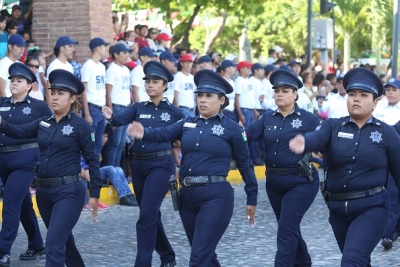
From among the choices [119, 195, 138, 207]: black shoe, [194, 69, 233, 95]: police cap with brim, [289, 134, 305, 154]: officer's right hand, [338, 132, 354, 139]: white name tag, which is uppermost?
[194, 69, 233, 95]: police cap with brim

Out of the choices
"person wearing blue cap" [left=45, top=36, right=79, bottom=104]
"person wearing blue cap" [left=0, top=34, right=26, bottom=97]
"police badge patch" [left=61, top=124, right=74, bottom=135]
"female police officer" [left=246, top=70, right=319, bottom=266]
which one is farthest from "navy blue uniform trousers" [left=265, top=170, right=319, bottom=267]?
"person wearing blue cap" [left=45, top=36, right=79, bottom=104]

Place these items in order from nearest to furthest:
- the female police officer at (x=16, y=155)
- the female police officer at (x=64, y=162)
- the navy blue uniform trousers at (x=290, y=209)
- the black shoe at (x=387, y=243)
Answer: the female police officer at (x=64, y=162)
the navy blue uniform trousers at (x=290, y=209)
the female police officer at (x=16, y=155)
the black shoe at (x=387, y=243)

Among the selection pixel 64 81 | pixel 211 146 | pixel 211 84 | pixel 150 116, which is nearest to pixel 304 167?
pixel 211 146

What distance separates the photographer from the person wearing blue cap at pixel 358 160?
698cm

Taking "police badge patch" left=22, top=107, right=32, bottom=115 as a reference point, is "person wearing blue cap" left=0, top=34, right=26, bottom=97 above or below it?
above

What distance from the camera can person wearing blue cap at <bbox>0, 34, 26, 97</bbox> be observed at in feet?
40.5

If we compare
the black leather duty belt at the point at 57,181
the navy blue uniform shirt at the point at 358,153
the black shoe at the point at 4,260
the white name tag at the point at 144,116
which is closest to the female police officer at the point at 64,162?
the black leather duty belt at the point at 57,181

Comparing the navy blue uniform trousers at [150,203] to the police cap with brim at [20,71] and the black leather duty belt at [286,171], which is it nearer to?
the black leather duty belt at [286,171]

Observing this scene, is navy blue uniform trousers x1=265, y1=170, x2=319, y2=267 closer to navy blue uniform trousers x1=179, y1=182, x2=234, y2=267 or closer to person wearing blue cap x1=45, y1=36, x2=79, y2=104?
navy blue uniform trousers x1=179, y1=182, x2=234, y2=267

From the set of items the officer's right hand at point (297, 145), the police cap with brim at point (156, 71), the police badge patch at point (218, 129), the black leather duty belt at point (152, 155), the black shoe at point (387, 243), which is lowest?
the black shoe at point (387, 243)

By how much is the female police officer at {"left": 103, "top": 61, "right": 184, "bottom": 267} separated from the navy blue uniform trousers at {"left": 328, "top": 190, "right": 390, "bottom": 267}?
86.5 inches

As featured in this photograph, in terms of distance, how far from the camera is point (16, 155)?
9375 mm

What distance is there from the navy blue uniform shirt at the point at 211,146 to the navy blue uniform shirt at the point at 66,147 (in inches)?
20.9

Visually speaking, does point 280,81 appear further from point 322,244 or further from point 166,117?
point 322,244
